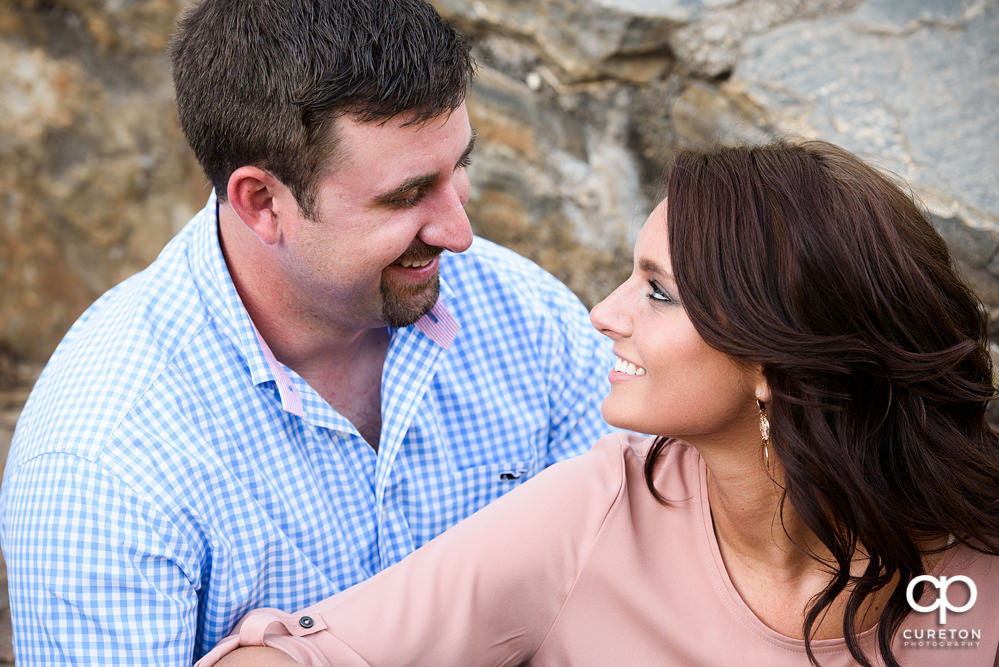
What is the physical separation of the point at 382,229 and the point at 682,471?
0.78 m

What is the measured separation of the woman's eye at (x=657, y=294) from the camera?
171 centimetres

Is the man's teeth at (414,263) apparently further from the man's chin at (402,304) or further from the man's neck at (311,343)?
the man's neck at (311,343)

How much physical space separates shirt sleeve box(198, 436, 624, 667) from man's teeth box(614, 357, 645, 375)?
0.22 m

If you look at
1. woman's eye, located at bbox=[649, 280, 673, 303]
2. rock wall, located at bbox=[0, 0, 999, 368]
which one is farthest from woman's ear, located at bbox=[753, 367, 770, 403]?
rock wall, located at bbox=[0, 0, 999, 368]

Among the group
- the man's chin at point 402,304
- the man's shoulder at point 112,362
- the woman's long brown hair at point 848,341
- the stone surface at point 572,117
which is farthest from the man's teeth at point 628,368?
the man's shoulder at point 112,362

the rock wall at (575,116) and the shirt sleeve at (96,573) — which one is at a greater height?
the rock wall at (575,116)

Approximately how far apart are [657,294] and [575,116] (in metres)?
1.49

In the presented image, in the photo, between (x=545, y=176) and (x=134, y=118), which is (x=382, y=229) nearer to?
(x=545, y=176)

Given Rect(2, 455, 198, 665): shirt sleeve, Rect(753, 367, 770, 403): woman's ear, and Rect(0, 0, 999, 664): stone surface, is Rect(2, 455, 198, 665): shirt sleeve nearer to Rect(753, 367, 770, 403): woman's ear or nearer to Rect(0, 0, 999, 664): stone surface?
Rect(753, 367, 770, 403): woman's ear

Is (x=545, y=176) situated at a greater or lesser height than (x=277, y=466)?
greater

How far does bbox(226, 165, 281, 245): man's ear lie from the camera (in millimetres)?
2014

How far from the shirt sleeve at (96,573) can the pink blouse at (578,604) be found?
5.8 inches

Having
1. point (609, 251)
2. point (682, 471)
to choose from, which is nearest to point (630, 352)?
point (682, 471)

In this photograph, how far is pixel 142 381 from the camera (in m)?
1.89
